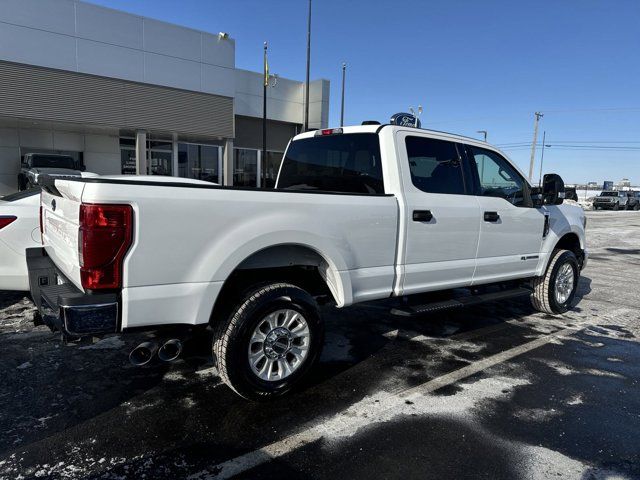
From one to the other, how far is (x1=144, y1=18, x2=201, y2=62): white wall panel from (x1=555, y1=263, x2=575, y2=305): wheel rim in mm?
18434

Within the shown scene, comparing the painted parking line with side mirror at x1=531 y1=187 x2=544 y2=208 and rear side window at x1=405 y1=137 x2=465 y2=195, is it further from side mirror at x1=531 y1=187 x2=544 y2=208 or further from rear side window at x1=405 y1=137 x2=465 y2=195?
side mirror at x1=531 y1=187 x2=544 y2=208

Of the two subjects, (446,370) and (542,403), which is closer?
(542,403)

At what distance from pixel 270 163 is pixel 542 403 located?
24401 millimetres

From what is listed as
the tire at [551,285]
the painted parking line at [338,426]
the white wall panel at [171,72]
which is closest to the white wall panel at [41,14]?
the white wall panel at [171,72]

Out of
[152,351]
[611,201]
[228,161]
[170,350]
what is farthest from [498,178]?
[611,201]

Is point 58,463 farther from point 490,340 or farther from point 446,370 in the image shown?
point 490,340

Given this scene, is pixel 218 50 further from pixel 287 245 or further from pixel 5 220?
pixel 287 245

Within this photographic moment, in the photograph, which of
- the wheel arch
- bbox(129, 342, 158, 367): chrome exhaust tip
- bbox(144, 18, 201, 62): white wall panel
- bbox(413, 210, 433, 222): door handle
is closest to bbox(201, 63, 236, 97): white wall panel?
bbox(144, 18, 201, 62): white wall panel

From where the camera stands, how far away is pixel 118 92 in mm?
18312

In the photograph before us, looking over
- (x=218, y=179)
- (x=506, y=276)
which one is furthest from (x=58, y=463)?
(x=218, y=179)

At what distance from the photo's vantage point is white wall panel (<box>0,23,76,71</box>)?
53.2ft

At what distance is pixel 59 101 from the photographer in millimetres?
17078

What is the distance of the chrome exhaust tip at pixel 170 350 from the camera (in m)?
2.98

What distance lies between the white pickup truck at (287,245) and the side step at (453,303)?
2cm
